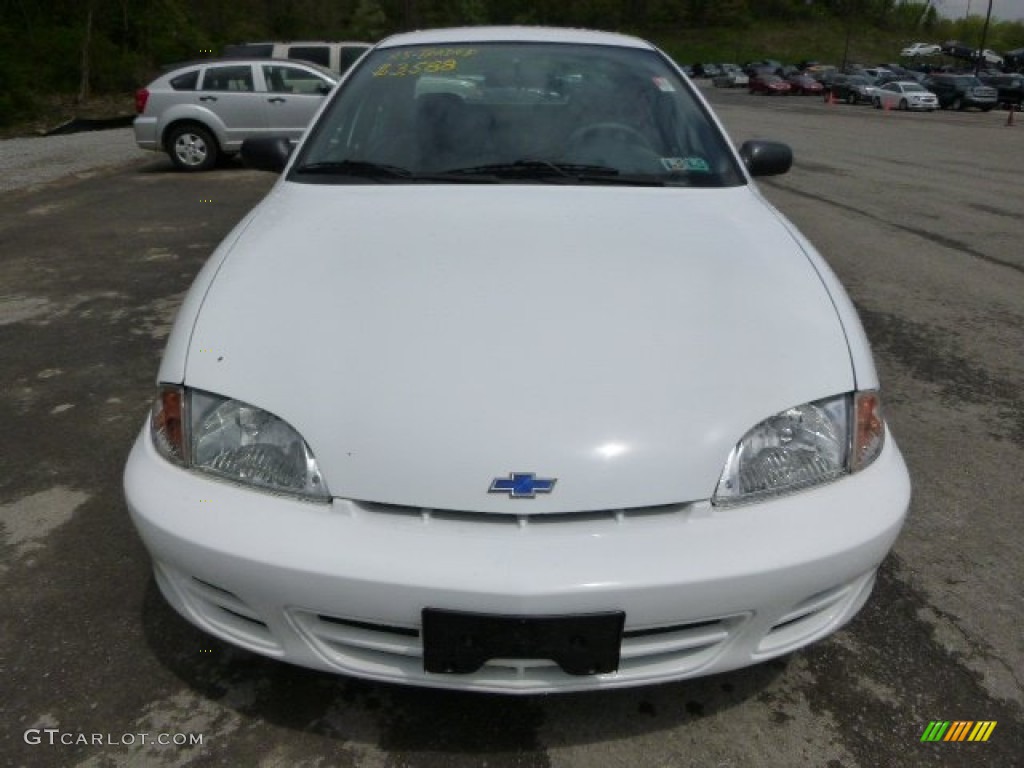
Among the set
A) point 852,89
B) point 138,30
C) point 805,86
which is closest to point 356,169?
point 138,30

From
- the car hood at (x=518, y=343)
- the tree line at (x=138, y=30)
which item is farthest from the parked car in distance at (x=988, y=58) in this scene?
the car hood at (x=518, y=343)

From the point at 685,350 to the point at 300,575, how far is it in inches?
34.7

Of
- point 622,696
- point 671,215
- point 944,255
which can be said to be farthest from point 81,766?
point 944,255

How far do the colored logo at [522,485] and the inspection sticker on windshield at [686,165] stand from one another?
57.4 inches

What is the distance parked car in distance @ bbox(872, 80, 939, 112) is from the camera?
101ft

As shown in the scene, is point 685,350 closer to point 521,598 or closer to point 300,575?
point 521,598

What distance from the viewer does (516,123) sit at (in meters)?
2.67

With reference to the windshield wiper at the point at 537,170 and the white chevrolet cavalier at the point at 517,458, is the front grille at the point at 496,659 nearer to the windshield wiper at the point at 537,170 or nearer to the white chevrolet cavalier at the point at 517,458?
the white chevrolet cavalier at the point at 517,458

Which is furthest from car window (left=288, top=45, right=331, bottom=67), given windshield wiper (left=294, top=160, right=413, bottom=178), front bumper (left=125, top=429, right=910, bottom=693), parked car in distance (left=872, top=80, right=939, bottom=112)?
parked car in distance (left=872, top=80, right=939, bottom=112)

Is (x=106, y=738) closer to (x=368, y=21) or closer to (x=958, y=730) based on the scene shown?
(x=958, y=730)

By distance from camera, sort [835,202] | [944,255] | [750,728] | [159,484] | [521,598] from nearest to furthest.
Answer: [521,598] < [159,484] < [750,728] < [944,255] < [835,202]

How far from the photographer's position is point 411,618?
4.75 feet

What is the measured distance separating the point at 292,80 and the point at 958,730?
10843 millimetres

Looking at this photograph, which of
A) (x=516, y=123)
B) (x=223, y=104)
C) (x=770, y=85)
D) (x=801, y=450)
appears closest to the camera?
(x=801, y=450)
